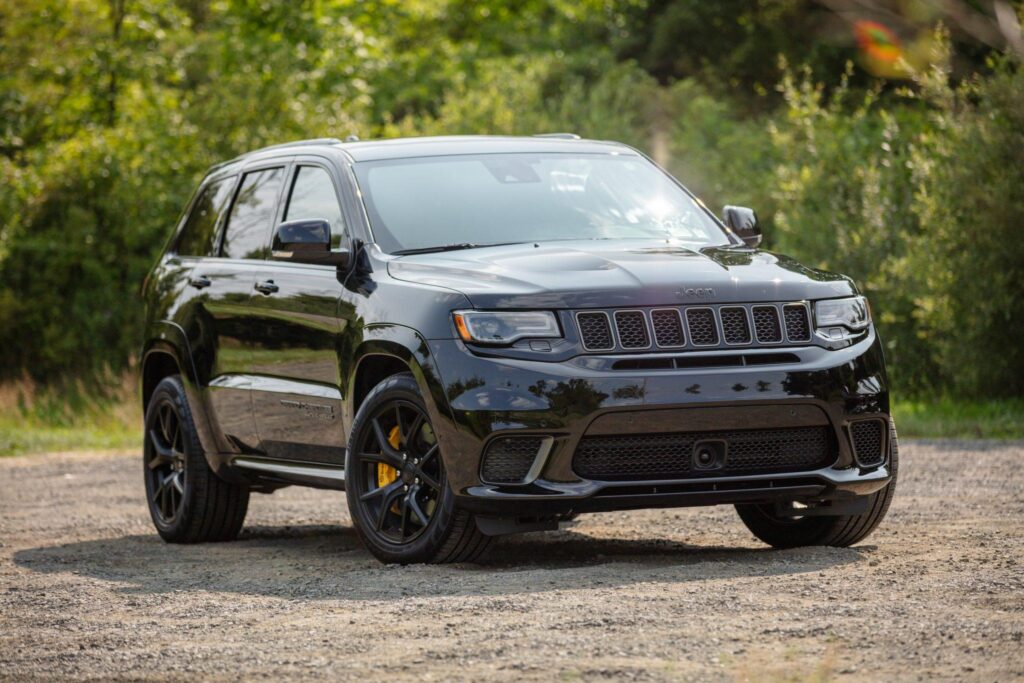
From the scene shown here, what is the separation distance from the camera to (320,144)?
28.4ft

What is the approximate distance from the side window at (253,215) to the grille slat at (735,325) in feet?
9.04

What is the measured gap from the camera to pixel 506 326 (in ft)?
21.6

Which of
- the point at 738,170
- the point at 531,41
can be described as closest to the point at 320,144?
the point at 738,170

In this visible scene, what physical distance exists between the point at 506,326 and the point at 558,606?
4.08 feet

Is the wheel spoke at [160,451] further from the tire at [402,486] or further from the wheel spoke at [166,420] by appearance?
the tire at [402,486]

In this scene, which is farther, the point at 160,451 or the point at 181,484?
the point at 160,451

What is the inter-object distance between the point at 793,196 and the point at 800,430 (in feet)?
40.1

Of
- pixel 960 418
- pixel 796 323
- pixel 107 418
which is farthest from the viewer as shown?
pixel 107 418

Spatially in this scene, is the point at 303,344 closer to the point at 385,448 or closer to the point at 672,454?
the point at 385,448

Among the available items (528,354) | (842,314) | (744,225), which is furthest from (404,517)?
(744,225)

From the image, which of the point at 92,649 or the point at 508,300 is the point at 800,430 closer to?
the point at 508,300

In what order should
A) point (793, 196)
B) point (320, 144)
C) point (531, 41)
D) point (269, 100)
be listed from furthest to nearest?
point (531, 41) < point (269, 100) < point (793, 196) < point (320, 144)

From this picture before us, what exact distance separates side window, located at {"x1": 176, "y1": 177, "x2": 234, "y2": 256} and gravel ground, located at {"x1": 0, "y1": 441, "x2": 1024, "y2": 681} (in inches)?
62.5

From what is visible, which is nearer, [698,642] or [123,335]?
[698,642]
